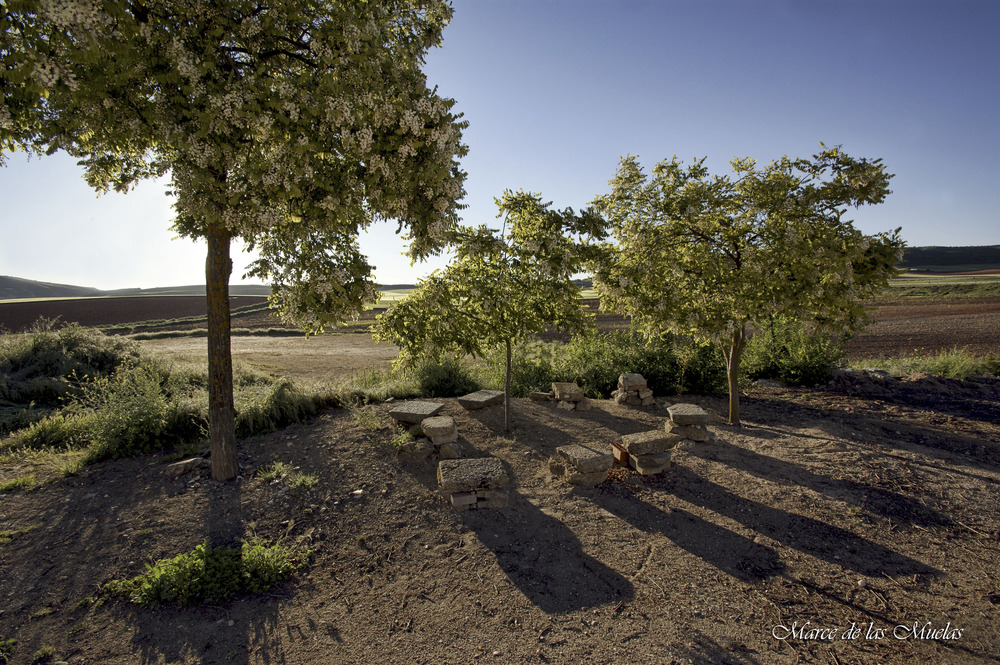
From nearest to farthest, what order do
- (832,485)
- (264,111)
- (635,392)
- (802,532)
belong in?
(264,111)
(802,532)
(832,485)
(635,392)

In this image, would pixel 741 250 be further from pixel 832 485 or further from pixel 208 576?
pixel 208 576

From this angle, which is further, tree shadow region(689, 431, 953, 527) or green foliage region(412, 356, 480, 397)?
green foliage region(412, 356, 480, 397)

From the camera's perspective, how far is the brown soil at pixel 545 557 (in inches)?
155

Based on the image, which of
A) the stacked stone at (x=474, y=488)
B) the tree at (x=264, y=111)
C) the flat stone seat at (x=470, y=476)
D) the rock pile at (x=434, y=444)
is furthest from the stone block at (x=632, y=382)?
the tree at (x=264, y=111)

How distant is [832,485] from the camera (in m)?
6.68

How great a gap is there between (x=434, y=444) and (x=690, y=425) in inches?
182

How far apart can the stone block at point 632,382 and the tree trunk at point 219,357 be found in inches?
308

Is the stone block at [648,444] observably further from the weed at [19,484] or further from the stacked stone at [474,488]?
the weed at [19,484]

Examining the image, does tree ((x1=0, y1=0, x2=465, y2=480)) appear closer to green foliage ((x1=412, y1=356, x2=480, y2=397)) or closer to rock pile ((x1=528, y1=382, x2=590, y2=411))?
rock pile ((x1=528, y1=382, x2=590, y2=411))

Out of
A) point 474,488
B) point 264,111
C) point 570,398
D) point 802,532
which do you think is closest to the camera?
point 264,111

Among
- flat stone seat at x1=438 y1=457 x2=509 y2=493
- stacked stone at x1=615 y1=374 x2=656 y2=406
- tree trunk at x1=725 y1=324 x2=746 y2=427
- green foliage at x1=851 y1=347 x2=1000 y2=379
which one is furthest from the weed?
green foliage at x1=851 y1=347 x2=1000 y2=379

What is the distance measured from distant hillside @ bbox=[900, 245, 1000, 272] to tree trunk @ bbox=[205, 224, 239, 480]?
105 meters

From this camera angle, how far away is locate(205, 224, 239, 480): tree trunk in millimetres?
6125

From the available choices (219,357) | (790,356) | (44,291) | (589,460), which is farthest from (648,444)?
(44,291)
